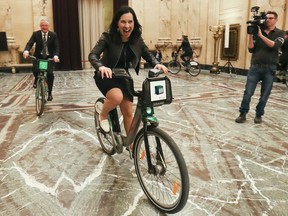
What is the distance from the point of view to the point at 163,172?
6.74 feet

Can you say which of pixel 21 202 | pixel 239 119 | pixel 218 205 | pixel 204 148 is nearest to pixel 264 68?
pixel 239 119

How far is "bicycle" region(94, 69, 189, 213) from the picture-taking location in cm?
188

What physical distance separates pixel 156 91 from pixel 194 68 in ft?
29.3

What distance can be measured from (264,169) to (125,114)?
1418 mm

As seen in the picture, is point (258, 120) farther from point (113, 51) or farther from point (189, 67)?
point (189, 67)

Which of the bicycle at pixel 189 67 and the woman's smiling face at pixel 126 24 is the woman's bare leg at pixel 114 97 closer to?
the woman's smiling face at pixel 126 24

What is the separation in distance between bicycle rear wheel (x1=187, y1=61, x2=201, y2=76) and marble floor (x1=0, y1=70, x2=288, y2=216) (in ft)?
17.2

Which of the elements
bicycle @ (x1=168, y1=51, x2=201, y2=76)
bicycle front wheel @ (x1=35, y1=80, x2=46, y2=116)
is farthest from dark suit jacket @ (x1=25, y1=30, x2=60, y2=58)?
bicycle @ (x1=168, y1=51, x2=201, y2=76)

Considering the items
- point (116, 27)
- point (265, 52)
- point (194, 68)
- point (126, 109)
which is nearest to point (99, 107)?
point (126, 109)

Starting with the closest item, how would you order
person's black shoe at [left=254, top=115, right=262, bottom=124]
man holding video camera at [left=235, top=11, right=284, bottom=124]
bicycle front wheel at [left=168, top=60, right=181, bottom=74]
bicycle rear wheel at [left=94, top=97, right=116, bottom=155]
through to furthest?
bicycle rear wheel at [left=94, top=97, right=116, bottom=155] → man holding video camera at [left=235, top=11, right=284, bottom=124] → person's black shoe at [left=254, top=115, right=262, bottom=124] → bicycle front wheel at [left=168, top=60, right=181, bottom=74]

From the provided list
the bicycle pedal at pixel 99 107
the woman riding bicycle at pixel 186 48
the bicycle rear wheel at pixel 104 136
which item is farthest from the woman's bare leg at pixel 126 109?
the woman riding bicycle at pixel 186 48

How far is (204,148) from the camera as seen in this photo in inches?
131

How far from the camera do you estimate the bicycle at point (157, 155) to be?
6.17 ft

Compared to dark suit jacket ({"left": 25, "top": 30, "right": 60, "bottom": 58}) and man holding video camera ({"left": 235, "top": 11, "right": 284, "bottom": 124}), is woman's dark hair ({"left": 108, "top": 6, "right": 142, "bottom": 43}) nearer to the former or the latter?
man holding video camera ({"left": 235, "top": 11, "right": 284, "bottom": 124})
